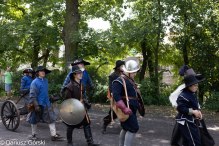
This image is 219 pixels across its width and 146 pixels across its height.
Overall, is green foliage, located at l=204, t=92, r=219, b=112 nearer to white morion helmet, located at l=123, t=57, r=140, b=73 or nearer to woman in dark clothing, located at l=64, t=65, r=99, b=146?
woman in dark clothing, located at l=64, t=65, r=99, b=146

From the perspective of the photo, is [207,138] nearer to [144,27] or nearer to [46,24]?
[144,27]

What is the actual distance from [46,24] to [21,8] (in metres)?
6.48

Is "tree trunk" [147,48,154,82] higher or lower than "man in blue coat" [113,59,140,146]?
higher

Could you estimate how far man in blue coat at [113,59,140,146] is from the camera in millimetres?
4631

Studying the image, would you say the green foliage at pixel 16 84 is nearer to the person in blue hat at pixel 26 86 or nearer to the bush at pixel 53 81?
the bush at pixel 53 81

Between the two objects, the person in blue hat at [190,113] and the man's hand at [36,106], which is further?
the man's hand at [36,106]

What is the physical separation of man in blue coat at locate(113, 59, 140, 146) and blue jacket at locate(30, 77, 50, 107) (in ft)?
7.70

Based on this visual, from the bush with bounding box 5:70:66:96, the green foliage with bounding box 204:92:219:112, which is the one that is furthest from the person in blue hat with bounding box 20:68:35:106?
the green foliage with bounding box 204:92:219:112

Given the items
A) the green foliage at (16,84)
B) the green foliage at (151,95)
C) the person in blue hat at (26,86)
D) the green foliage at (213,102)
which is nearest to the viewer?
the person in blue hat at (26,86)

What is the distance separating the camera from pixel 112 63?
54.8ft

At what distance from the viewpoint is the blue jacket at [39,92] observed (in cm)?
613

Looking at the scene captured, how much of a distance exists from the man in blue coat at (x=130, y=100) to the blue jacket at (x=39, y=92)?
7.70 feet

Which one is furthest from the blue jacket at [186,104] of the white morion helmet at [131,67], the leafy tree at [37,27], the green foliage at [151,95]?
the leafy tree at [37,27]

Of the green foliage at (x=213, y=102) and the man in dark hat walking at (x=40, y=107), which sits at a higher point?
the man in dark hat walking at (x=40, y=107)
